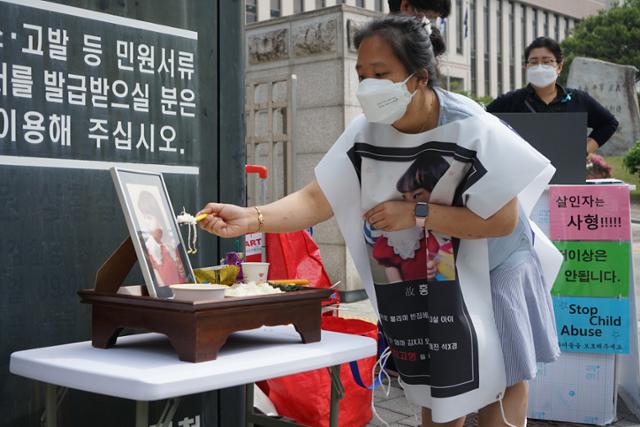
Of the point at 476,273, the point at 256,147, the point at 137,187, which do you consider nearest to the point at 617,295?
the point at 476,273

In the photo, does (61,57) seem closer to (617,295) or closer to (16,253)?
(16,253)

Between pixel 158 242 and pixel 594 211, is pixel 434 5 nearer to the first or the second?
pixel 594 211

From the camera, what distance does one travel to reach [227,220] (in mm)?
2012

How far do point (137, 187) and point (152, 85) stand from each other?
0.60m

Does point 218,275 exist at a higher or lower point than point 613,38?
lower

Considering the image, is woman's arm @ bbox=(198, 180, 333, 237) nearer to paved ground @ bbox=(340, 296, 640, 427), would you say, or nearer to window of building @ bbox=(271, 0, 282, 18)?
paved ground @ bbox=(340, 296, 640, 427)

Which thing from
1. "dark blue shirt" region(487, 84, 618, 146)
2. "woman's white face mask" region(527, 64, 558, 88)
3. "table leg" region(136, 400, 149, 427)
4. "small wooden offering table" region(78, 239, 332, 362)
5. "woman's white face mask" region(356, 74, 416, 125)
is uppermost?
"woman's white face mask" region(527, 64, 558, 88)

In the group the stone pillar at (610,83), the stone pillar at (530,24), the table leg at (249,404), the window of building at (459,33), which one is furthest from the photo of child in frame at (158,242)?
the stone pillar at (530,24)

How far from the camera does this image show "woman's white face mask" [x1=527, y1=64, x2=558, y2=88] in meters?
4.12

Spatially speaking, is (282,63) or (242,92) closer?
(242,92)

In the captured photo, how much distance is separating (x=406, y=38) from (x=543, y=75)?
2.50m

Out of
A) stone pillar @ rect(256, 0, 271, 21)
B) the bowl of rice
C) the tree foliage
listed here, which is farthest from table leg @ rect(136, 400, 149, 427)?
the tree foliage

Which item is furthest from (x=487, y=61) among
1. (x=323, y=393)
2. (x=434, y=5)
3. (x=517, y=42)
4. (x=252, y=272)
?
(x=252, y=272)

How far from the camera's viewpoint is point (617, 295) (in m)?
3.67
